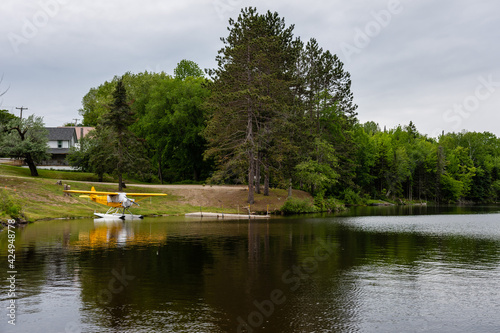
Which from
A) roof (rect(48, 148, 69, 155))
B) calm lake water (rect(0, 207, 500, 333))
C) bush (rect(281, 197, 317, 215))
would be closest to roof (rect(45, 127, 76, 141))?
roof (rect(48, 148, 69, 155))

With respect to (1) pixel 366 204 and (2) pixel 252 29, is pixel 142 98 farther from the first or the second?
(1) pixel 366 204

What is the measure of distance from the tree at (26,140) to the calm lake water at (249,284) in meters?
36.6

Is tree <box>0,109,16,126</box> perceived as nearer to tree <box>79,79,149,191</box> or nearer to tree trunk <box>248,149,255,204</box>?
tree <box>79,79,149,191</box>

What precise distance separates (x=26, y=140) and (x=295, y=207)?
40.9 m

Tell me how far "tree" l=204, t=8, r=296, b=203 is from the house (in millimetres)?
47035

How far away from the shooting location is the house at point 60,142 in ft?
301

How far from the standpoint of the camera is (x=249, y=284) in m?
15.9

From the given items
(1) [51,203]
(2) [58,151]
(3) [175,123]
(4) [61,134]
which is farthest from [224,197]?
(4) [61,134]

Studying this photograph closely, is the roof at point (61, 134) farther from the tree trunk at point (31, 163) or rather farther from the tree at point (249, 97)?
the tree at point (249, 97)

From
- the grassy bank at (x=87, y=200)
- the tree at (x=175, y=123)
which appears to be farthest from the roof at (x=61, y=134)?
the grassy bank at (x=87, y=200)

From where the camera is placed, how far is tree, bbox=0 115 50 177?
2399 inches

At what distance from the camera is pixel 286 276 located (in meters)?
17.3

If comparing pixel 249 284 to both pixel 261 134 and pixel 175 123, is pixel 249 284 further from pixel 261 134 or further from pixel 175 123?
pixel 175 123

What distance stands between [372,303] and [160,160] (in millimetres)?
72106
